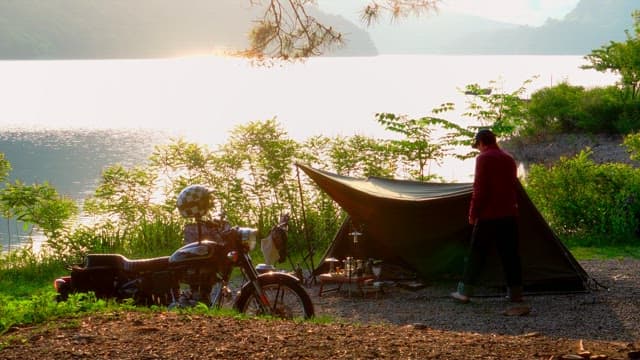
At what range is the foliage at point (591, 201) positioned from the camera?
13.4 m

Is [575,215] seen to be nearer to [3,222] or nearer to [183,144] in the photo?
[183,144]

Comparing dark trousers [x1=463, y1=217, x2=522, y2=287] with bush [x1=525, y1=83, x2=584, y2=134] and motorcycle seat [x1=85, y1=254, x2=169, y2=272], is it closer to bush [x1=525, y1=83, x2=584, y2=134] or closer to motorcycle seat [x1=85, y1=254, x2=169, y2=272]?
motorcycle seat [x1=85, y1=254, x2=169, y2=272]

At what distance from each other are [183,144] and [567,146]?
21.8 meters

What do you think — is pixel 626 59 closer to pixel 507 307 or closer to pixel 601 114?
pixel 601 114

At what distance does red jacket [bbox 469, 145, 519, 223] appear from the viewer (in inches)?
342

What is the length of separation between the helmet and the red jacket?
315cm

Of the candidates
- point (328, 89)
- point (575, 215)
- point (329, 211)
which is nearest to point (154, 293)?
point (329, 211)

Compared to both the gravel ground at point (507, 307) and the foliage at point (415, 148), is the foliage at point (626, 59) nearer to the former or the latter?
the foliage at point (415, 148)

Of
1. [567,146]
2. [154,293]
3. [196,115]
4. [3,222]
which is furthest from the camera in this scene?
[196,115]

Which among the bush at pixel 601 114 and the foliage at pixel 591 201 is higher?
the bush at pixel 601 114

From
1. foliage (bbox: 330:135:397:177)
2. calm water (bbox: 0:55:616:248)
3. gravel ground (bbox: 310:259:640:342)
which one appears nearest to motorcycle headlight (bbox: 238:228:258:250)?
gravel ground (bbox: 310:259:640:342)

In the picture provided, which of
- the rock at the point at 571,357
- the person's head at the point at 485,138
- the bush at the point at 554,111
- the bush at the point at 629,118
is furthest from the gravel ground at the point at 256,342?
the bush at the point at 554,111

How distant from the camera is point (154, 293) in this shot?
23.9 ft

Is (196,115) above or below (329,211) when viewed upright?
above
